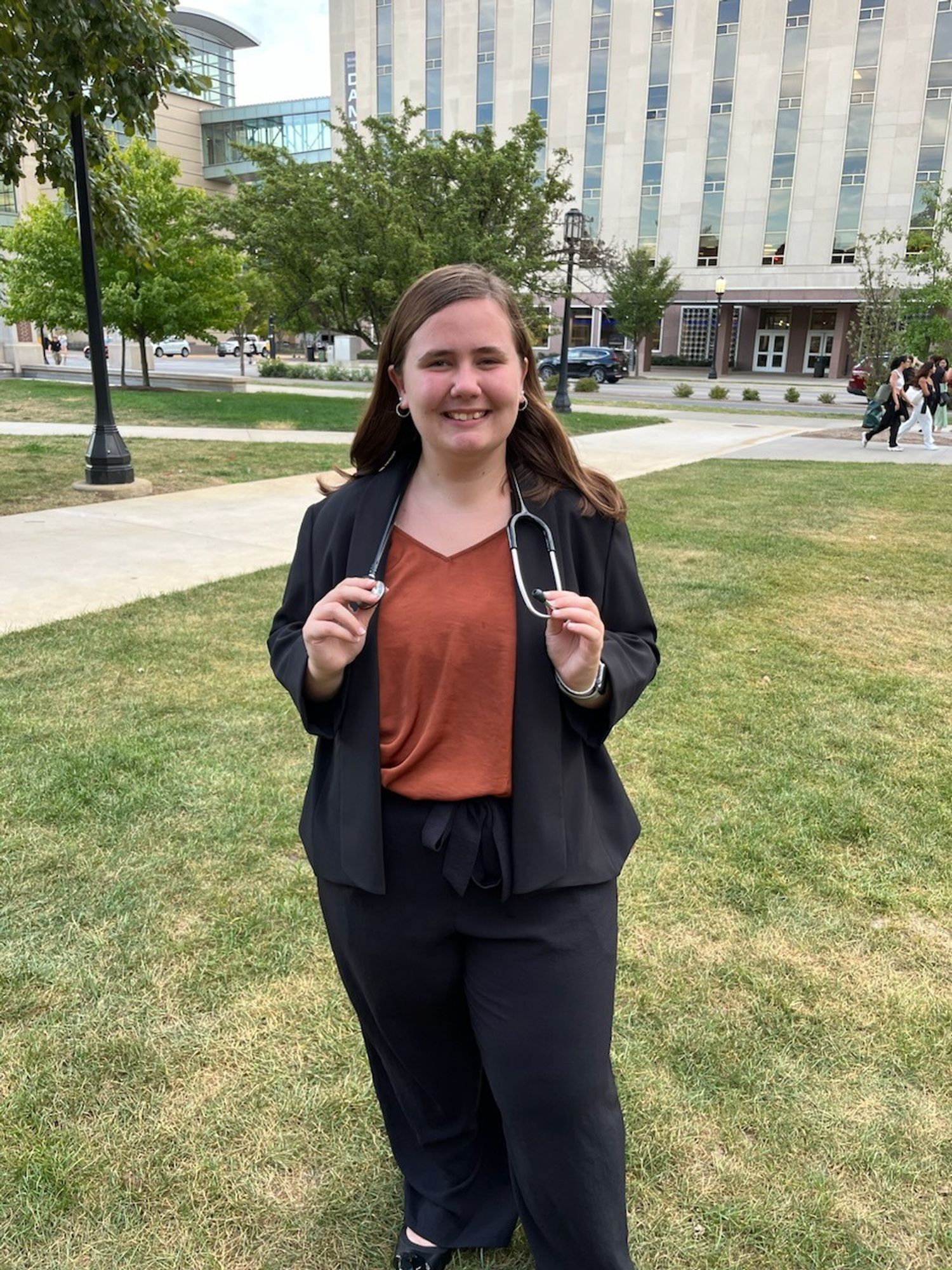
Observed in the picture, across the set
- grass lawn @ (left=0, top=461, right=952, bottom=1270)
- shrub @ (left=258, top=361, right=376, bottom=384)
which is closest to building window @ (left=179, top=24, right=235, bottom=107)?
shrub @ (left=258, top=361, right=376, bottom=384)

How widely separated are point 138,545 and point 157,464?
15.6ft

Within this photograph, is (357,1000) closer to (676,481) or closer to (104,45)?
(104,45)

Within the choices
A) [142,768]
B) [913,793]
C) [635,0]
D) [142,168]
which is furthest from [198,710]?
[635,0]

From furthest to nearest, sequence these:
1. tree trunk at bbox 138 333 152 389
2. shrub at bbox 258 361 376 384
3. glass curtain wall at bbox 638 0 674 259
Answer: glass curtain wall at bbox 638 0 674 259
shrub at bbox 258 361 376 384
tree trunk at bbox 138 333 152 389

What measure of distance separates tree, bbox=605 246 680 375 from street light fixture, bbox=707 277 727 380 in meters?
2.45

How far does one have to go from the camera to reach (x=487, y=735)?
1.54 meters

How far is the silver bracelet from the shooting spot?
1509mm

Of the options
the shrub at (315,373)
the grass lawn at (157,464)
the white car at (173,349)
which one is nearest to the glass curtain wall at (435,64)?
the white car at (173,349)

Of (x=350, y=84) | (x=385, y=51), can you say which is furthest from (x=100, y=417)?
(x=350, y=84)

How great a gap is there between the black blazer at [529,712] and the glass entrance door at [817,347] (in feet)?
180

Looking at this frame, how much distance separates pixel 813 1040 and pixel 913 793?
1.69 meters

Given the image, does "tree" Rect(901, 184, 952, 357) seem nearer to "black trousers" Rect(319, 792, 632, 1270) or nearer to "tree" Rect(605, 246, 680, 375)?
"black trousers" Rect(319, 792, 632, 1270)

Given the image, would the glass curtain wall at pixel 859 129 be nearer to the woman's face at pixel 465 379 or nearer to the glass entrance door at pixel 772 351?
the glass entrance door at pixel 772 351

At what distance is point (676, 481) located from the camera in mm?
12031
